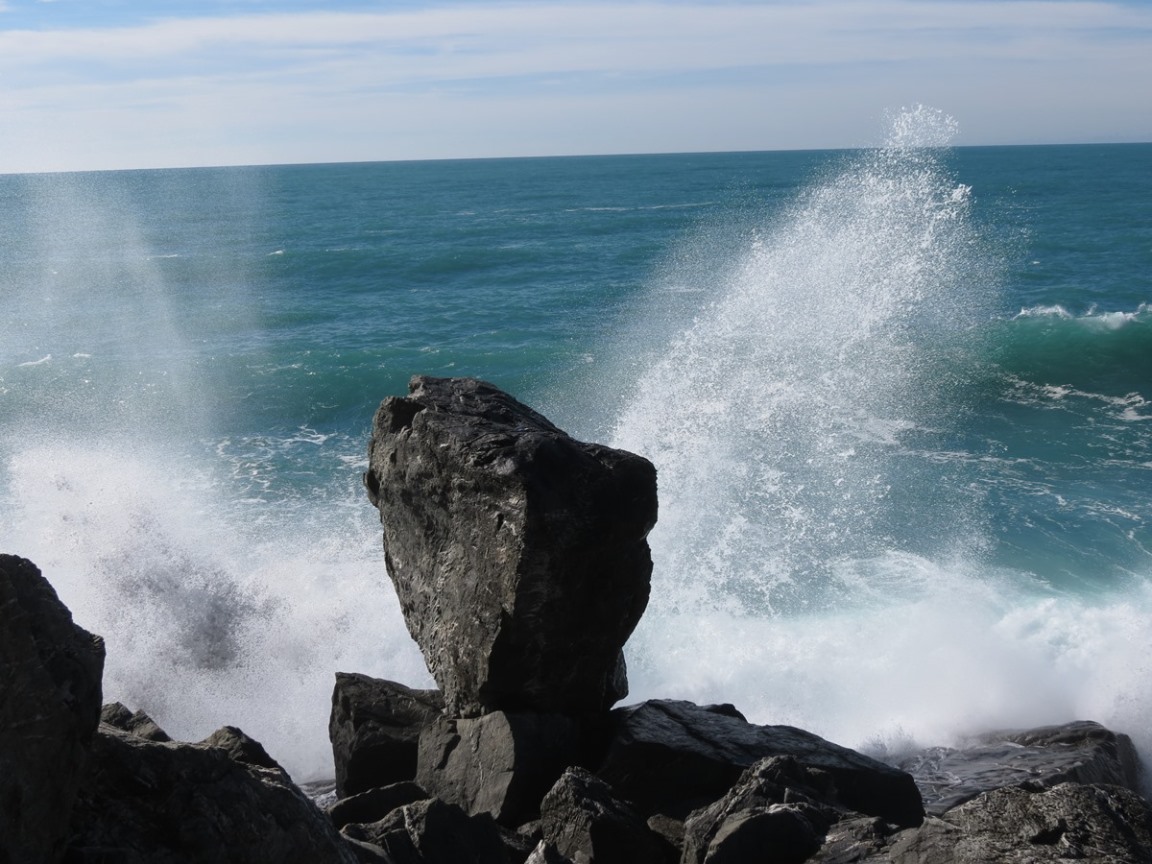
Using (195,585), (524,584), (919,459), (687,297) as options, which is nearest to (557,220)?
(687,297)

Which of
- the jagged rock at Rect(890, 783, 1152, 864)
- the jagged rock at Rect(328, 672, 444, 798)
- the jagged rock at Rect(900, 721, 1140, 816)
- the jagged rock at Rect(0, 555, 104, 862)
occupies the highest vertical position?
the jagged rock at Rect(0, 555, 104, 862)

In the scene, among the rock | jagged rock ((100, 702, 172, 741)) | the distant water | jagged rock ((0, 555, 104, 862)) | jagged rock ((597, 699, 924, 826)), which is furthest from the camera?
the distant water

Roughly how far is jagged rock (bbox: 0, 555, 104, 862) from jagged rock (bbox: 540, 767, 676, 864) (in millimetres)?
2868

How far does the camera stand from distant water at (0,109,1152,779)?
13438mm

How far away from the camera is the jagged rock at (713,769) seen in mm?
7828

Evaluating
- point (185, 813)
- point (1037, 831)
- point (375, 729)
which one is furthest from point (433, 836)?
point (1037, 831)

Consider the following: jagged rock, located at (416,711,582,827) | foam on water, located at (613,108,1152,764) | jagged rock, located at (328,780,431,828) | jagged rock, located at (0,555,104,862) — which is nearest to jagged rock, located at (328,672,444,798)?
jagged rock, located at (416,711,582,827)

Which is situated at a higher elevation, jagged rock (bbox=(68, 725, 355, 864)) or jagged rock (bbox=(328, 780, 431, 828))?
jagged rock (bbox=(68, 725, 355, 864))

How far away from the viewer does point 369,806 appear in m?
7.35

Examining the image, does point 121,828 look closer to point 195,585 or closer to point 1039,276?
point 195,585

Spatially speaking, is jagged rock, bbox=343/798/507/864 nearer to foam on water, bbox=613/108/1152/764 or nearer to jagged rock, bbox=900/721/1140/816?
jagged rock, bbox=900/721/1140/816

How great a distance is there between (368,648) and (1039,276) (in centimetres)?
3127

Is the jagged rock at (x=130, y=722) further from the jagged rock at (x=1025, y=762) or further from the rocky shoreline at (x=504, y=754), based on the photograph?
the jagged rock at (x=1025, y=762)

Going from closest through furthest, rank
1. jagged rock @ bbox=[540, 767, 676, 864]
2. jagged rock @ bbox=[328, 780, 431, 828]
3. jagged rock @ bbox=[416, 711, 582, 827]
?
jagged rock @ bbox=[540, 767, 676, 864], jagged rock @ bbox=[328, 780, 431, 828], jagged rock @ bbox=[416, 711, 582, 827]
